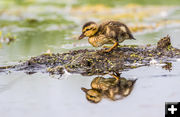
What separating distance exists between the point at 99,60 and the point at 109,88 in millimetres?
1381

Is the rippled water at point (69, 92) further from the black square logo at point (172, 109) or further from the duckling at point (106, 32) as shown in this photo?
the duckling at point (106, 32)

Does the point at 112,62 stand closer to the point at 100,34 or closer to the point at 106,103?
the point at 100,34

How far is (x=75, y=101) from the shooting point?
6164 millimetres

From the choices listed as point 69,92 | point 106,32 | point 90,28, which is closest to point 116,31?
point 106,32

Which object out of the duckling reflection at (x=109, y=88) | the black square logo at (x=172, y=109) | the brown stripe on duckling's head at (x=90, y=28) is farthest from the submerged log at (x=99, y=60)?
the black square logo at (x=172, y=109)

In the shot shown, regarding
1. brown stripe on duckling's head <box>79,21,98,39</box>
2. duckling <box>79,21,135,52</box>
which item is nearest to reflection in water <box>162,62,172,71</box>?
duckling <box>79,21,135,52</box>

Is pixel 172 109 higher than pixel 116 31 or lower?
lower

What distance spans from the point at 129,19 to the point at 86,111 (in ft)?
42.1

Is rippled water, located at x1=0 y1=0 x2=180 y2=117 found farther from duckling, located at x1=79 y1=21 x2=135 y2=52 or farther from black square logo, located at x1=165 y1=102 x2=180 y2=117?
duckling, located at x1=79 y1=21 x2=135 y2=52

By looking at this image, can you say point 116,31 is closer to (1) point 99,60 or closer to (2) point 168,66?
(1) point 99,60

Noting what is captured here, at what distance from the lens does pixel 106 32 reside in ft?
26.7

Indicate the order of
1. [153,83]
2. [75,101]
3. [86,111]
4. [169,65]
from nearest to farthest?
[86,111] < [75,101] < [153,83] < [169,65]

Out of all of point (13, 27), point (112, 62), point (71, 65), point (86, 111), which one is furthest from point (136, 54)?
point (13, 27)

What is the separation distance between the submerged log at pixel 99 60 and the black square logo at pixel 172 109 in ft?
7.24
